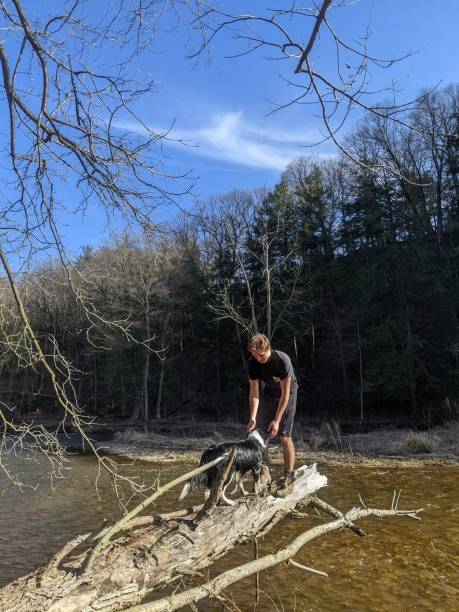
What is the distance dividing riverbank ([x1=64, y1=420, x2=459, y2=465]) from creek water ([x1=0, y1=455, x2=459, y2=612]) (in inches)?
80.4

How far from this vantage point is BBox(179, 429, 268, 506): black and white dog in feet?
15.8

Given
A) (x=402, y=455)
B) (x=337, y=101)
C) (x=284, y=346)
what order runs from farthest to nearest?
(x=284, y=346) < (x=402, y=455) < (x=337, y=101)

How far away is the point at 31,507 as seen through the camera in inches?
416

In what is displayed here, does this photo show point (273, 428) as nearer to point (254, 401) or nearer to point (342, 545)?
point (254, 401)

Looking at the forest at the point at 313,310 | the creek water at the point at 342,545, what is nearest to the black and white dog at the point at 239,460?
the creek water at the point at 342,545

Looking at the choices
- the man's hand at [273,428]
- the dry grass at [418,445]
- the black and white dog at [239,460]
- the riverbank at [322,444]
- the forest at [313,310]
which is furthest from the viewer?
the forest at [313,310]

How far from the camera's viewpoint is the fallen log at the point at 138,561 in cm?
294

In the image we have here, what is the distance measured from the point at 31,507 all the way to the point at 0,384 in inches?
945

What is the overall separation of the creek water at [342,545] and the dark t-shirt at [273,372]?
1.66m

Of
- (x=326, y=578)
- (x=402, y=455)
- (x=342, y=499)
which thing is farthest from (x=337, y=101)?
(x=402, y=455)

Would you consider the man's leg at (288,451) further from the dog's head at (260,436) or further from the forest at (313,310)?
the forest at (313,310)

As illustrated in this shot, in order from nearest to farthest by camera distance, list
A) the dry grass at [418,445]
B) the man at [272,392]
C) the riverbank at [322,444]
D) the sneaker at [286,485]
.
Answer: the sneaker at [286,485]
the man at [272,392]
the riverbank at [322,444]
the dry grass at [418,445]

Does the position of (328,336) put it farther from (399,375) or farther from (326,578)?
(326,578)

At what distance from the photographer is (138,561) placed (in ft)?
11.2
